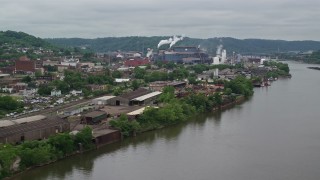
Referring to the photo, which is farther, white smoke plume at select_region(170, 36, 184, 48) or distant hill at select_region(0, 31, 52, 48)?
white smoke plume at select_region(170, 36, 184, 48)

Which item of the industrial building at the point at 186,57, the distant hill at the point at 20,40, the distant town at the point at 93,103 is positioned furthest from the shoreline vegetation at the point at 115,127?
the distant hill at the point at 20,40

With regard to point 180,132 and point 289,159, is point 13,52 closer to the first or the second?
point 180,132

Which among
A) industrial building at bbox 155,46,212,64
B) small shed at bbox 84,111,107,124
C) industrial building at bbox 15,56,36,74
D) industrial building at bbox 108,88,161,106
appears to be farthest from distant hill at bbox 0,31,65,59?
small shed at bbox 84,111,107,124

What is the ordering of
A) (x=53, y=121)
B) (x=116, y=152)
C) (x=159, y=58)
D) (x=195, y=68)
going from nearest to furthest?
(x=116, y=152)
(x=53, y=121)
(x=195, y=68)
(x=159, y=58)

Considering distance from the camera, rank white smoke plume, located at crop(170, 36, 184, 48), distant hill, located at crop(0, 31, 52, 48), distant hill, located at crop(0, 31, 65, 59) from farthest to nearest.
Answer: white smoke plume, located at crop(170, 36, 184, 48)
distant hill, located at crop(0, 31, 52, 48)
distant hill, located at crop(0, 31, 65, 59)

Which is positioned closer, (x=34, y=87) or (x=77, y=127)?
(x=77, y=127)

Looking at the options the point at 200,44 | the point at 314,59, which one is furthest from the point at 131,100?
the point at 200,44

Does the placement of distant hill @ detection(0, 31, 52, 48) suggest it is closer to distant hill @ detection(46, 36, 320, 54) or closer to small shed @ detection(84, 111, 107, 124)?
distant hill @ detection(46, 36, 320, 54)

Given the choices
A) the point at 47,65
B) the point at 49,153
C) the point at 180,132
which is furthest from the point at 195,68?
the point at 49,153

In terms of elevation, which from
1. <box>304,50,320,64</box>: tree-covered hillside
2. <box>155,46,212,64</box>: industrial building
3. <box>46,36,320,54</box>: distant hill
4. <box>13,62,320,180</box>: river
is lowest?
<box>13,62,320,180</box>: river
